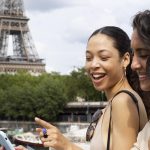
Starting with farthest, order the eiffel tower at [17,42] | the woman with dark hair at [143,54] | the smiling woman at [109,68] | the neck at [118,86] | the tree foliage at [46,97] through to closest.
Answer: the eiffel tower at [17,42], the tree foliage at [46,97], the neck at [118,86], the smiling woman at [109,68], the woman with dark hair at [143,54]

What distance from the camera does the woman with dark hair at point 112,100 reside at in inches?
91.8

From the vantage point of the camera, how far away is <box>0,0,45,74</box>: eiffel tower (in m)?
66.2

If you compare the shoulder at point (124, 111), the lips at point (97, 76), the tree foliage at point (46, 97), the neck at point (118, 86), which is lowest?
the tree foliage at point (46, 97)

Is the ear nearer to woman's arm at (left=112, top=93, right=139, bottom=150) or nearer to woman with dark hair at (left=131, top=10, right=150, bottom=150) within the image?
woman's arm at (left=112, top=93, right=139, bottom=150)

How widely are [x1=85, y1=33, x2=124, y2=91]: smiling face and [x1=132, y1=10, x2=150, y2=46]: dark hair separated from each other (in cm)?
40

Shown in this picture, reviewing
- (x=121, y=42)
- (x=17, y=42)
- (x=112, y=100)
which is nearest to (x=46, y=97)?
(x=17, y=42)

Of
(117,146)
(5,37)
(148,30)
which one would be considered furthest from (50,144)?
(5,37)

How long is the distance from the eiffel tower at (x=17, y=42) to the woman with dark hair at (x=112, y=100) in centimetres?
→ 6279

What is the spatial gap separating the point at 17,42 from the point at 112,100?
6559 centimetres

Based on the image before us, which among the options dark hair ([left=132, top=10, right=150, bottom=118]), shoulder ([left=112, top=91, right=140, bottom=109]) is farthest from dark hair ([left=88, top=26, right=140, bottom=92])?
dark hair ([left=132, top=10, right=150, bottom=118])

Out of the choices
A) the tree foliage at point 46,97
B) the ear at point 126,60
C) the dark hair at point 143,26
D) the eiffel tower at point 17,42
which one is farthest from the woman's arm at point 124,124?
the eiffel tower at point 17,42

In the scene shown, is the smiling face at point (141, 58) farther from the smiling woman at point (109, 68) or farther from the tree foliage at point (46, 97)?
the tree foliage at point (46, 97)

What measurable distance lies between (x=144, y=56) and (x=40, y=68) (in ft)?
220

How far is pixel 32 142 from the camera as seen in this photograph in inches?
1164
